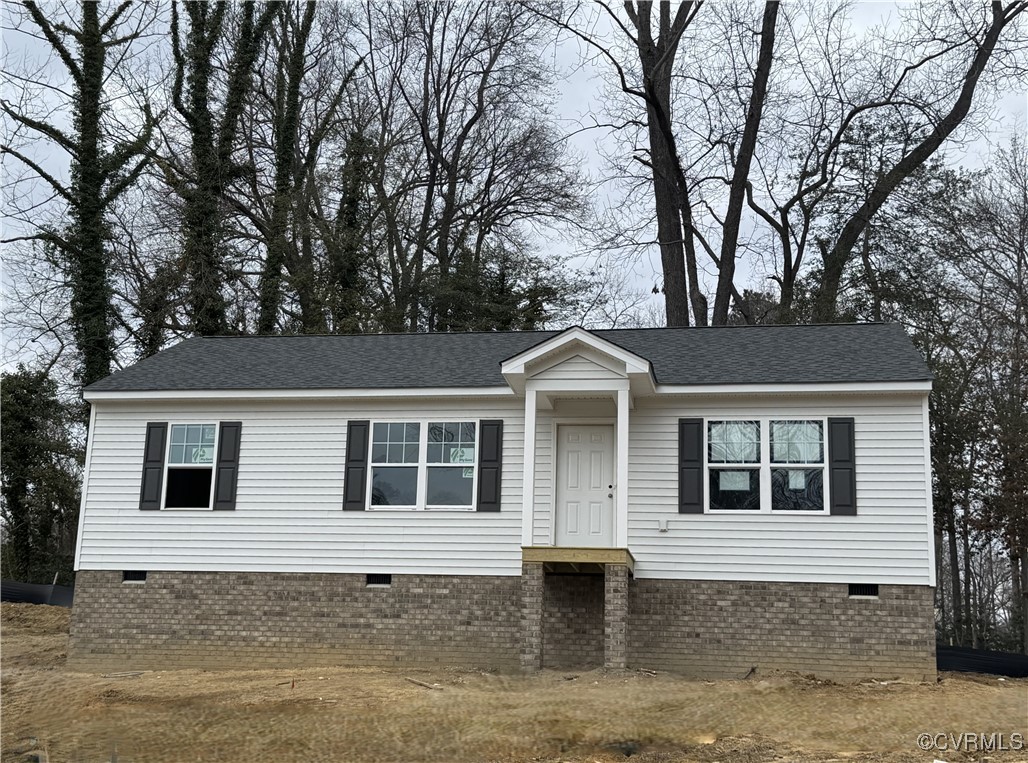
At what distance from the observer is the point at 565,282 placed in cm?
3131

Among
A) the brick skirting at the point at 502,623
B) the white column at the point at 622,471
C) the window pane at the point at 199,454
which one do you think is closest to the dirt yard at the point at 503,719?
the brick skirting at the point at 502,623

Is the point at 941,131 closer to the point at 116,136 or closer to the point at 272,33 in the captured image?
the point at 272,33

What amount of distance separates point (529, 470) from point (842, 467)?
4.17 metres

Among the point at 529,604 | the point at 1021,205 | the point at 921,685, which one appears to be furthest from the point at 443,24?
the point at 921,685

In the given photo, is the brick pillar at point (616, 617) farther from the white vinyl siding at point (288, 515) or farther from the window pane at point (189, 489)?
the window pane at point (189, 489)

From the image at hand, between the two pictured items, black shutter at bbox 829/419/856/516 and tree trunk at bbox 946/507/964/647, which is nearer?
black shutter at bbox 829/419/856/516

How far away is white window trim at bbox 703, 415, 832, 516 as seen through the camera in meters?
14.5

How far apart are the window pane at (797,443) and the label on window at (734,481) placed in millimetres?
458

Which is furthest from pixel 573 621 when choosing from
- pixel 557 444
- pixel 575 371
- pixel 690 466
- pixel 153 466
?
pixel 153 466

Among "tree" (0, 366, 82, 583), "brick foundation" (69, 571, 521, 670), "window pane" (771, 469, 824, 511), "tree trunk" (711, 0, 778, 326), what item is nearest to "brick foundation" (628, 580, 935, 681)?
"window pane" (771, 469, 824, 511)

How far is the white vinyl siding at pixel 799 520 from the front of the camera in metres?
14.2

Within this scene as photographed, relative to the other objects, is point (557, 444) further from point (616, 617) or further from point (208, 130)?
point (208, 130)

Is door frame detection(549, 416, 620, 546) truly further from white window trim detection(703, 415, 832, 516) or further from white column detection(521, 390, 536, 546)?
white window trim detection(703, 415, 832, 516)

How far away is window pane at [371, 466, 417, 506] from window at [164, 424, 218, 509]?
98.6 inches
